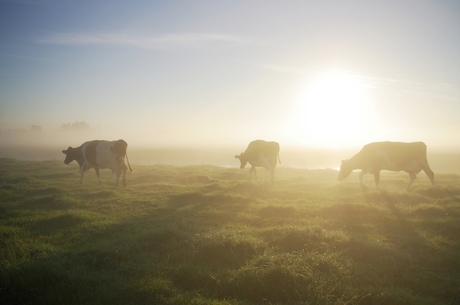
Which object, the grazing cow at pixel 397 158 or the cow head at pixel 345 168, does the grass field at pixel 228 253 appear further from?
the cow head at pixel 345 168

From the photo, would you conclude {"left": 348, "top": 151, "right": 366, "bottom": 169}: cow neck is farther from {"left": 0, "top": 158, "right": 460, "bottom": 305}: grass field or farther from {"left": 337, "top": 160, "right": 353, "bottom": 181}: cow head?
{"left": 0, "top": 158, "right": 460, "bottom": 305}: grass field

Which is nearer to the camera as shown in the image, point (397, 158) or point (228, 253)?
point (228, 253)

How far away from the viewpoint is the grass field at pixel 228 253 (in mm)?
4977

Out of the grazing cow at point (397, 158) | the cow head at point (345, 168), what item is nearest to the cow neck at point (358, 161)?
the grazing cow at point (397, 158)

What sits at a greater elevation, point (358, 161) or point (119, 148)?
point (119, 148)

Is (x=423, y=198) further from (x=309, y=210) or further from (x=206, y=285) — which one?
(x=206, y=285)

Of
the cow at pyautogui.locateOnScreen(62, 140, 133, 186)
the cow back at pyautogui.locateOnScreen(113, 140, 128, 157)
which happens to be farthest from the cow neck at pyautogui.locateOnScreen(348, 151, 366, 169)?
the cow back at pyautogui.locateOnScreen(113, 140, 128, 157)

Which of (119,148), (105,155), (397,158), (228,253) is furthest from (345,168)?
(105,155)

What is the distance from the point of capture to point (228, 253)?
6.50m

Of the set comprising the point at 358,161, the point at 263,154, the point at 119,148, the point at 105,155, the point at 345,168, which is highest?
the point at 119,148

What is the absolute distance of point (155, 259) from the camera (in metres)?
6.27

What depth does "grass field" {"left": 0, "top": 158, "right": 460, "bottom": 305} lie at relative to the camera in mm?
4977

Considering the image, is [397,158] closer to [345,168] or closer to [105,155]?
[345,168]

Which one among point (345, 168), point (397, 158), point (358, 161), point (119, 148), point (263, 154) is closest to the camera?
point (397, 158)
